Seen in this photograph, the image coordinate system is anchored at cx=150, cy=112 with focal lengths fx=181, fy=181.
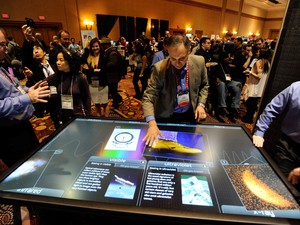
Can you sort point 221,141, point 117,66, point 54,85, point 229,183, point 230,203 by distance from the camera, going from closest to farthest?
point 230,203 → point 229,183 → point 221,141 → point 54,85 → point 117,66

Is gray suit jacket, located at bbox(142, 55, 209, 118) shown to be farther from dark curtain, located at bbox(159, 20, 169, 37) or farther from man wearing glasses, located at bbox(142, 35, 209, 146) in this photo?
dark curtain, located at bbox(159, 20, 169, 37)

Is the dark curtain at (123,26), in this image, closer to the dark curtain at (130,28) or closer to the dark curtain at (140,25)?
the dark curtain at (130,28)

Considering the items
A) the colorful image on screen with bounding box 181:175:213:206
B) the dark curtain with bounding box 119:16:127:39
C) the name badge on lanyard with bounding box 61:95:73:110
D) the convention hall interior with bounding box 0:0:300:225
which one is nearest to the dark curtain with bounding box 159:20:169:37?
the convention hall interior with bounding box 0:0:300:225

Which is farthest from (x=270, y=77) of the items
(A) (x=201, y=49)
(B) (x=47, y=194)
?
(B) (x=47, y=194)

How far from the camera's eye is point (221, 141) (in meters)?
1.25

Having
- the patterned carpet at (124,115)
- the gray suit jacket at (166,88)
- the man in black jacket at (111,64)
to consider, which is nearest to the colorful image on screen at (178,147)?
the gray suit jacket at (166,88)

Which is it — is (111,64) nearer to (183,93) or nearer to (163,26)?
(183,93)

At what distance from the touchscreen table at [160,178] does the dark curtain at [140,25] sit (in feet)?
35.6

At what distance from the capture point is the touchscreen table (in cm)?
79

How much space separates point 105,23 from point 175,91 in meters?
9.76

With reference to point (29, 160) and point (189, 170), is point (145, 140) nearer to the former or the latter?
point (189, 170)

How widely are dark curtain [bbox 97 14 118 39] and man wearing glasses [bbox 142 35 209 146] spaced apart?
9.46 metres

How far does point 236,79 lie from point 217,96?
54cm

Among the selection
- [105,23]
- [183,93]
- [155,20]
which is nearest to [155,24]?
[155,20]
